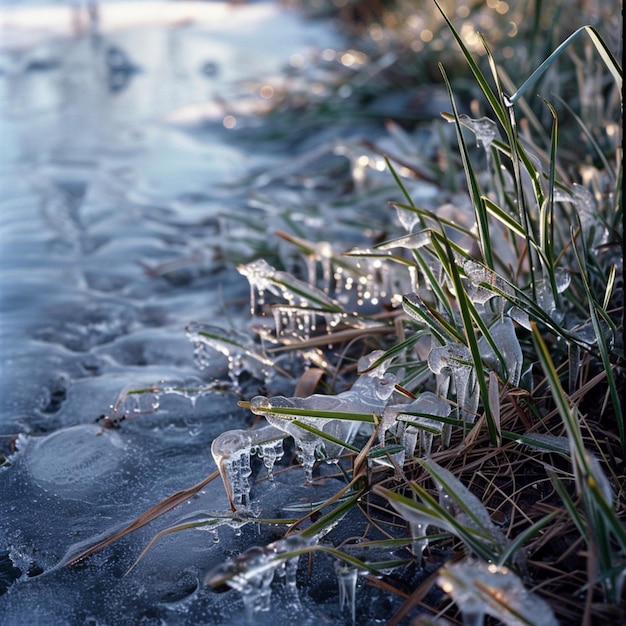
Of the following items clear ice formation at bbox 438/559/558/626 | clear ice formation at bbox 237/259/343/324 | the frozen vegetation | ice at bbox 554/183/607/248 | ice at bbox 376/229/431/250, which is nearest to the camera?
clear ice formation at bbox 438/559/558/626

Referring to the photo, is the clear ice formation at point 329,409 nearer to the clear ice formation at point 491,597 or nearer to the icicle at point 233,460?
the icicle at point 233,460

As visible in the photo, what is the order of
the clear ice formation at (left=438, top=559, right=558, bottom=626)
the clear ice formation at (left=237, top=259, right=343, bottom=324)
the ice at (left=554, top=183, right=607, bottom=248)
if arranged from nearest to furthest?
1. the clear ice formation at (left=438, top=559, right=558, bottom=626)
2. the ice at (left=554, top=183, right=607, bottom=248)
3. the clear ice formation at (left=237, top=259, right=343, bottom=324)

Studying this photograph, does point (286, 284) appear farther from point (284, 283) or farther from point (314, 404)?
point (314, 404)

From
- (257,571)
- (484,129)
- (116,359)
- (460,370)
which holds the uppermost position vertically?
(484,129)

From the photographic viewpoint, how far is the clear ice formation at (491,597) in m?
0.88

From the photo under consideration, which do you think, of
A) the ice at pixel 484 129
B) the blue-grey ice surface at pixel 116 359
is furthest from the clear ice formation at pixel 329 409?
the ice at pixel 484 129

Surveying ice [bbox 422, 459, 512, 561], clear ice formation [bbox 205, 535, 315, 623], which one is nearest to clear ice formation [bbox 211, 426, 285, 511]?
clear ice formation [bbox 205, 535, 315, 623]

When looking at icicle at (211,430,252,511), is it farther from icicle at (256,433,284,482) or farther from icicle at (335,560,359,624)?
icicle at (335,560,359,624)

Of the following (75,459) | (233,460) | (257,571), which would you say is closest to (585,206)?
(233,460)

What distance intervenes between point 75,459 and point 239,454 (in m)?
0.45

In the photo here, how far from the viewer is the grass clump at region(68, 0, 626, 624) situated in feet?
3.40

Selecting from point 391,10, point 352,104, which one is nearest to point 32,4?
point 391,10

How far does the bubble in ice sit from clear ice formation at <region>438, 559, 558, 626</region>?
31.6 inches

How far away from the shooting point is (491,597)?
879 millimetres
